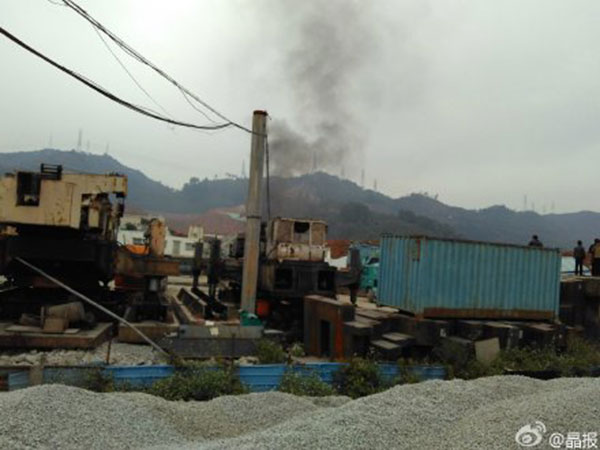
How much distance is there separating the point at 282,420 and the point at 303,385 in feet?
4.24

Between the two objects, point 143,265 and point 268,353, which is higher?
point 143,265

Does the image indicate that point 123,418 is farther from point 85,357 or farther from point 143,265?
point 143,265

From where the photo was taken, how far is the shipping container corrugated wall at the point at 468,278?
1077 cm

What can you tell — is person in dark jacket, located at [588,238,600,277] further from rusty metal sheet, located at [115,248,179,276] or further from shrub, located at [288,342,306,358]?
rusty metal sheet, located at [115,248,179,276]

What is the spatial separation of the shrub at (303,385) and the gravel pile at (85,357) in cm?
250

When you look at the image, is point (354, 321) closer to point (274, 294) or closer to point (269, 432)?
point (274, 294)

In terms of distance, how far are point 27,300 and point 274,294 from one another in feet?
19.3

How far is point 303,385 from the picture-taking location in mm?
7648

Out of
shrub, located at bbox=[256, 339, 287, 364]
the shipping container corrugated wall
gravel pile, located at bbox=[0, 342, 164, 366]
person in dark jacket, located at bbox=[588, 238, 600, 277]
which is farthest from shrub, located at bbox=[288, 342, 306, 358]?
person in dark jacket, located at bbox=[588, 238, 600, 277]

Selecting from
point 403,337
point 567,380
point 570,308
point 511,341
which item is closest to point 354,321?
point 403,337

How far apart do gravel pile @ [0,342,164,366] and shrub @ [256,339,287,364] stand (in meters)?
1.67

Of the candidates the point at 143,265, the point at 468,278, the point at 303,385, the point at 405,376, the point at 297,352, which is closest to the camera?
the point at 303,385

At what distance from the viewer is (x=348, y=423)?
17.9 feet

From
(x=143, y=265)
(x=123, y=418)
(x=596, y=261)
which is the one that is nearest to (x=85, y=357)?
(x=143, y=265)
